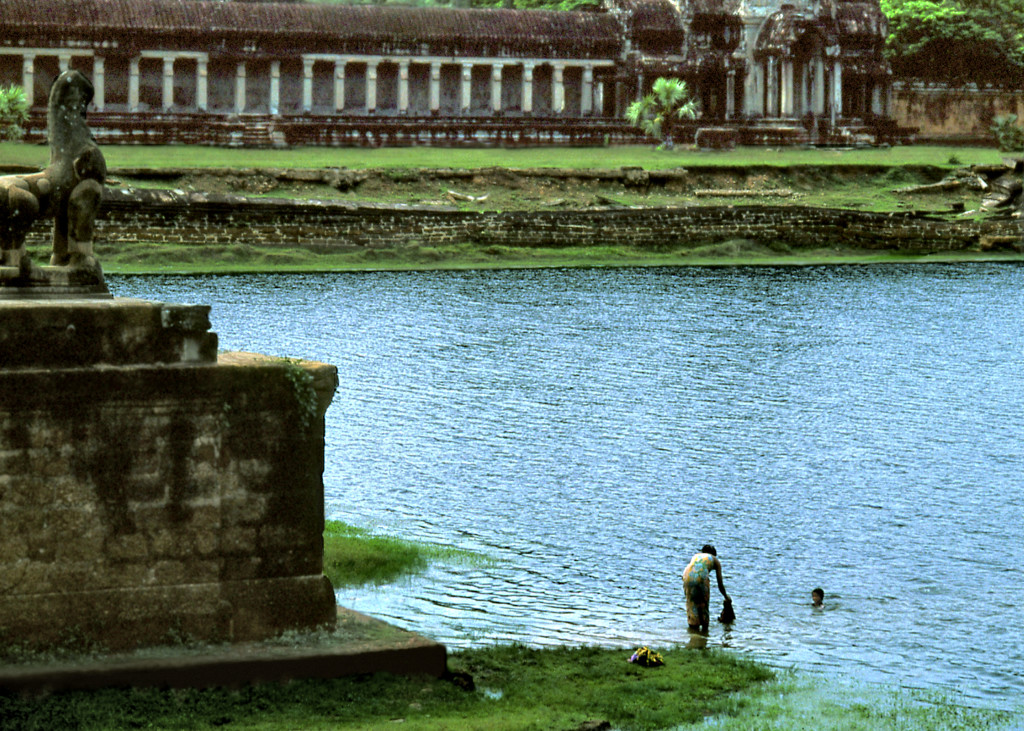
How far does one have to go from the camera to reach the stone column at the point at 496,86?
68688 mm

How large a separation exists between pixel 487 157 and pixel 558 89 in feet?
43.6

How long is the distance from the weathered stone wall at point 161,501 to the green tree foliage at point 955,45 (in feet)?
227

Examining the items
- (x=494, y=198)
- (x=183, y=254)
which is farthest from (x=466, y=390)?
(x=494, y=198)

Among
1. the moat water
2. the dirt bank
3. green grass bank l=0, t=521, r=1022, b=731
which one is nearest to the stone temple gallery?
the dirt bank

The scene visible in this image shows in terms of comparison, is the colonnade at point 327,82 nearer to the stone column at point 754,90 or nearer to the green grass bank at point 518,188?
the stone column at point 754,90

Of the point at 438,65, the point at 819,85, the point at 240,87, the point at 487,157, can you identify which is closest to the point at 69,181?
the point at 487,157

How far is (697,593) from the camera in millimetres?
13828

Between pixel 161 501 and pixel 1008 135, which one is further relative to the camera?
pixel 1008 135

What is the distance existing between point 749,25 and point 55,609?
64.8 m

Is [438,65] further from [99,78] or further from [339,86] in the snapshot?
[99,78]

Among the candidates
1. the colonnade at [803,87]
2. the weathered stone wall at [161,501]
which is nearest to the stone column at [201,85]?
the colonnade at [803,87]

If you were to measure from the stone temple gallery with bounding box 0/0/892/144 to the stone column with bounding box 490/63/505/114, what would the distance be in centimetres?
8

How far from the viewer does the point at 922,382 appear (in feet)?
89.8

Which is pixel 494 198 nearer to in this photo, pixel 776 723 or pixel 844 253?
pixel 844 253
